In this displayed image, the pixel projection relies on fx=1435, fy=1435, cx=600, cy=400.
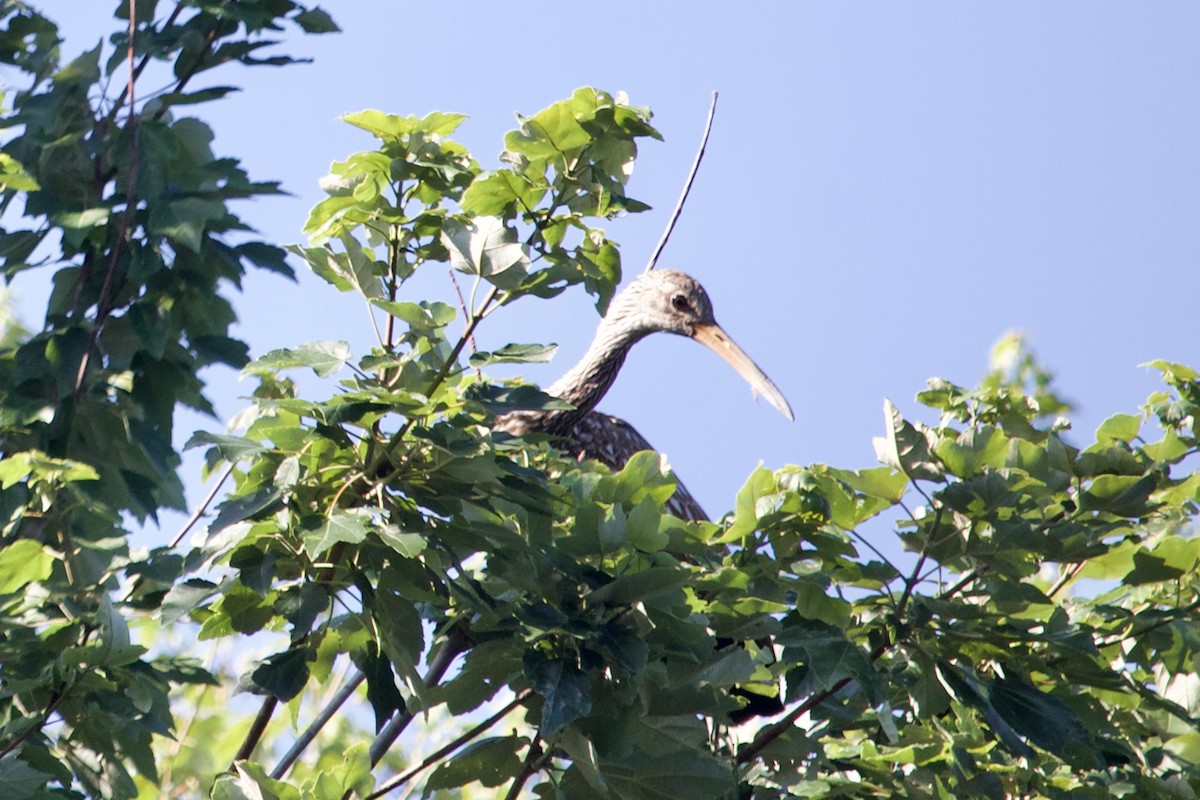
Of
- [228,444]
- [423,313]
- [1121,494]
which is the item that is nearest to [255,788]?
[228,444]

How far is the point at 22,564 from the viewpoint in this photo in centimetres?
279

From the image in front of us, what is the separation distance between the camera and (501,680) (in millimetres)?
2621

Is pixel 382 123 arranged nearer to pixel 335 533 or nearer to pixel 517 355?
pixel 517 355

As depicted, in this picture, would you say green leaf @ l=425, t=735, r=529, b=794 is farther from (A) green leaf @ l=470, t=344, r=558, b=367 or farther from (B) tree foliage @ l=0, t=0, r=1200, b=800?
(A) green leaf @ l=470, t=344, r=558, b=367

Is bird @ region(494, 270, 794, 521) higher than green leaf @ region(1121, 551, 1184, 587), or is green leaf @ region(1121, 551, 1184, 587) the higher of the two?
bird @ region(494, 270, 794, 521)

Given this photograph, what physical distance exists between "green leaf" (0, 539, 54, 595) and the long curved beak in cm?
474

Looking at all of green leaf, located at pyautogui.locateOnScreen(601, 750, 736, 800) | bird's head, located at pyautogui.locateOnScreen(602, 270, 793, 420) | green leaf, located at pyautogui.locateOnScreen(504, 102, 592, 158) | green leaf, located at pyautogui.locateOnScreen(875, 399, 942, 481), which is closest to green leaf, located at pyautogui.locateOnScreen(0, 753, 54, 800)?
green leaf, located at pyautogui.locateOnScreen(601, 750, 736, 800)

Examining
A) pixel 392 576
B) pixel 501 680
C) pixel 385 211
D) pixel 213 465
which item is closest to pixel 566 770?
pixel 501 680

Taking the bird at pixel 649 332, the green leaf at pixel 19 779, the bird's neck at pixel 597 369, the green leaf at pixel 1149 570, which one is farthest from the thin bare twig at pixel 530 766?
→ the bird's neck at pixel 597 369

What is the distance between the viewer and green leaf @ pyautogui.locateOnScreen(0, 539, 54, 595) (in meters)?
2.77

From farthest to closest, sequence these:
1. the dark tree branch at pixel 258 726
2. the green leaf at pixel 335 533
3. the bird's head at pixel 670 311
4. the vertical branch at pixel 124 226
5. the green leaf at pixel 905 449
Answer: the bird's head at pixel 670 311 → the vertical branch at pixel 124 226 → the dark tree branch at pixel 258 726 → the green leaf at pixel 905 449 → the green leaf at pixel 335 533

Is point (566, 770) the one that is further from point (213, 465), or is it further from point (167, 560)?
point (213, 465)

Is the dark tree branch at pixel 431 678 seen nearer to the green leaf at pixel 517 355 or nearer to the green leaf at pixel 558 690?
the green leaf at pixel 558 690

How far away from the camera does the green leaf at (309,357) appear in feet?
7.84
